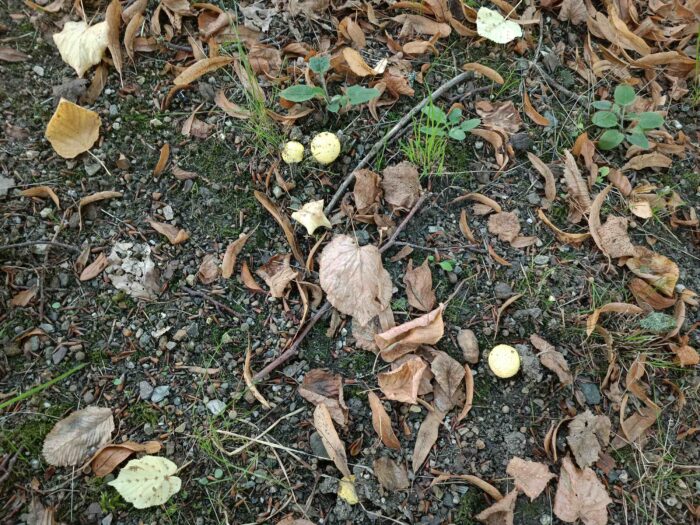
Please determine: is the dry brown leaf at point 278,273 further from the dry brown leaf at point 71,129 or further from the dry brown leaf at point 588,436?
the dry brown leaf at point 588,436

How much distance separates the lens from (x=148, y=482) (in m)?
1.78

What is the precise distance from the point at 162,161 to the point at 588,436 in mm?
2009

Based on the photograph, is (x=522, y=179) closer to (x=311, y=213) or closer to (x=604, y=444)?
(x=311, y=213)

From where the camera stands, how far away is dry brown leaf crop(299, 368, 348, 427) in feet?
6.22

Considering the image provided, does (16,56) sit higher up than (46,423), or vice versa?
(16,56)

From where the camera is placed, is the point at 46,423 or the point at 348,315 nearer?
the point at 46,423

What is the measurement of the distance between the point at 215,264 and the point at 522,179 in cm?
136

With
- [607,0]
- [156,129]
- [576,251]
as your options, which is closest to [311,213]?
[156,129]

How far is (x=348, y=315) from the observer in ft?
6.66

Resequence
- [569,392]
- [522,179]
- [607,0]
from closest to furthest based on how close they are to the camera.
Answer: [569,392], [522,179], [607,0]

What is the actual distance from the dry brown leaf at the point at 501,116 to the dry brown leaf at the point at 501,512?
1486 mm

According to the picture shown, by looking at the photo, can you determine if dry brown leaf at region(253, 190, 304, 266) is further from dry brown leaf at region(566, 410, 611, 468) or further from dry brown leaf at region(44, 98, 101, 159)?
dry brown leaf at region(566, 410, 611, 468)

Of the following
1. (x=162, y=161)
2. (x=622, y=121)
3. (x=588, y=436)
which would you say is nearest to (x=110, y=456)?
(x=162, y=161)

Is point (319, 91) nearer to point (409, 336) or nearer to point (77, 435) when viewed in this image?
point (409, 336)
